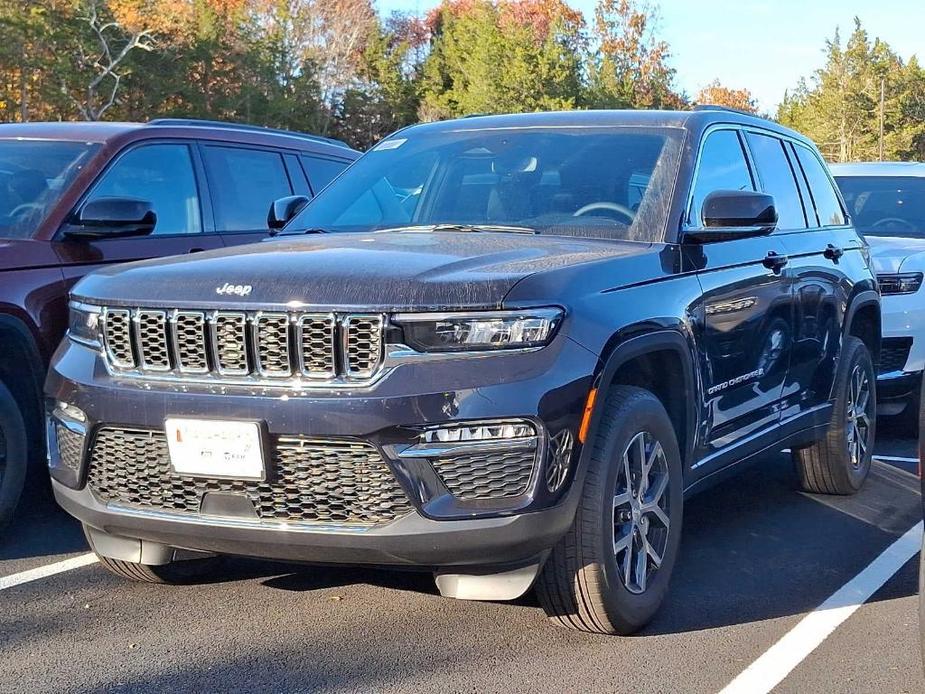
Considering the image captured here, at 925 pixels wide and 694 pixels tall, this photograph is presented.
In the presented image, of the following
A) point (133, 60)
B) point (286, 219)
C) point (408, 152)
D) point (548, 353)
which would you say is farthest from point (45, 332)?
point (133, 60)

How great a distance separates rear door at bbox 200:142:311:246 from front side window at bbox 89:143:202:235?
15cm

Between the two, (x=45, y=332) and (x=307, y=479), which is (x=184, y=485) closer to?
(x=307, y=479)

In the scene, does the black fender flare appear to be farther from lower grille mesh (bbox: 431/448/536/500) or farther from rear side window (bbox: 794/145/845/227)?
rear side window (bbox: 794/145/845/227)

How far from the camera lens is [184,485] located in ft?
12.4

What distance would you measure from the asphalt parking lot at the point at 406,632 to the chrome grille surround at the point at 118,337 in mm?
941

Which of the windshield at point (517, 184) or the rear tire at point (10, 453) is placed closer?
the windshield at point (517, 184)

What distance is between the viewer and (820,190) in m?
6.55

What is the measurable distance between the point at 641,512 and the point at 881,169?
6604 mm

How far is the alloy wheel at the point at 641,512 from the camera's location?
4.09 metres

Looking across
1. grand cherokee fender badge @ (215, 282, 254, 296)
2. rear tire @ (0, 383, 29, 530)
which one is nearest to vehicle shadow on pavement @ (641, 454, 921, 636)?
grand cherokee fender badge @ (215, 282, 254, 296)

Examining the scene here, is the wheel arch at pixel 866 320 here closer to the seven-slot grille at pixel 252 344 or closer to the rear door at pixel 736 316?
the rear door at pixel 736 316

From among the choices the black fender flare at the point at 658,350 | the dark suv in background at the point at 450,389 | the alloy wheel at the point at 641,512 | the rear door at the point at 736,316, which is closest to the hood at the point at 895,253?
the rear door at the point at 736,316

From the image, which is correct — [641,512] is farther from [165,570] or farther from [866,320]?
[866,320]

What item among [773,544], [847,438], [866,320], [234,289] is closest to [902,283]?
[866,320]
